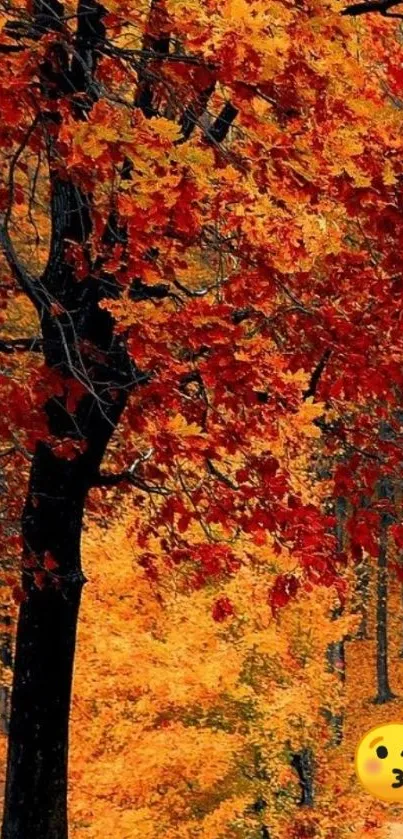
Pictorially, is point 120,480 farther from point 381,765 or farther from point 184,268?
point 381,765

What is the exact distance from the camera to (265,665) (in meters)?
13.4

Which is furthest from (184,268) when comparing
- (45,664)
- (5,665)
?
(5,665)

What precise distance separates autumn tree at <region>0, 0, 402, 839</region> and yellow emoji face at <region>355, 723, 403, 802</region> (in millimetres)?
8887

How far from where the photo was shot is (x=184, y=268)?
21.3ft

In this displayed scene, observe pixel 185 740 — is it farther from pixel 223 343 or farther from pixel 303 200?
pixel 303 200

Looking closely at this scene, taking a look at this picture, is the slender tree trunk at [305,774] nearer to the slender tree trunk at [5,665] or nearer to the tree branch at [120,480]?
the slender tree trunk at [5,665]

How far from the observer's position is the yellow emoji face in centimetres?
1558

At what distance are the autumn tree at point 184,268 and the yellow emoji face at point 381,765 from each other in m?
8.89

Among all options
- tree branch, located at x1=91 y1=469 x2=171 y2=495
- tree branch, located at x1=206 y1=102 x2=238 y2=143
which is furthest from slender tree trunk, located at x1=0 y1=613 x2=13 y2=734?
tree branch, located at x1=206 y1=102 x2=238 y2=143

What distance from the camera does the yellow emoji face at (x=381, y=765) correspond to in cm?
1558

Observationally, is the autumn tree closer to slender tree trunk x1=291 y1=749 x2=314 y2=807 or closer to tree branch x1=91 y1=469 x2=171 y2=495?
tree branch x1=91 y1=469 x2=171 y2=495

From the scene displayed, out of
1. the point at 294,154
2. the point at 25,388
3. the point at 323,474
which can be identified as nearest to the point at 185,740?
the point at 25,388

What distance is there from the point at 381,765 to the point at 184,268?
1163 centimetres

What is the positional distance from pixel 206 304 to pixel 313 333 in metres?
0.95
